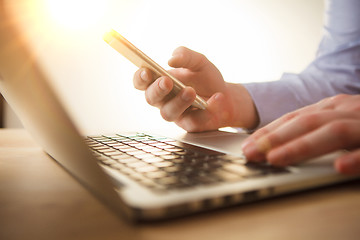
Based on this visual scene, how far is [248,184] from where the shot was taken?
0.27 metres

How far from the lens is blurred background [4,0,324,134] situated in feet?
6.86

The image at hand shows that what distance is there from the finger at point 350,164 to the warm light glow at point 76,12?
2.05 meters

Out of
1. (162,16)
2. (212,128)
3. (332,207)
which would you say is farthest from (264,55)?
(332,207)

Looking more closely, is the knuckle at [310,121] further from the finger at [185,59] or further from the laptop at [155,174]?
the finger at [185,59]

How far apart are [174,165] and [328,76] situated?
828 millimetres

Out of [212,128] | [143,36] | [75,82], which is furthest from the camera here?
[143,36]

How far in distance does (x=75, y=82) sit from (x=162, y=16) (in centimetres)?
82

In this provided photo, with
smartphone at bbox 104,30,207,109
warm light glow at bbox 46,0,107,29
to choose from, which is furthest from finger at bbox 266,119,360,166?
warm light glow at bbox 46,0,107,29

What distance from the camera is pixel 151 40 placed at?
7.72ft

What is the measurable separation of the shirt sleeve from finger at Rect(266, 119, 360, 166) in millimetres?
548

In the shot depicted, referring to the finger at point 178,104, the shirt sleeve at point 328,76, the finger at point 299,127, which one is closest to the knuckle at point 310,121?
the finger at point 299,127

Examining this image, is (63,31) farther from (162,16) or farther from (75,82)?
(162,16)

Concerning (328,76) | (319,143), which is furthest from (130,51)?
(328,76)

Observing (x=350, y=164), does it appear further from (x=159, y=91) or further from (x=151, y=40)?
(x=151, y=40)
